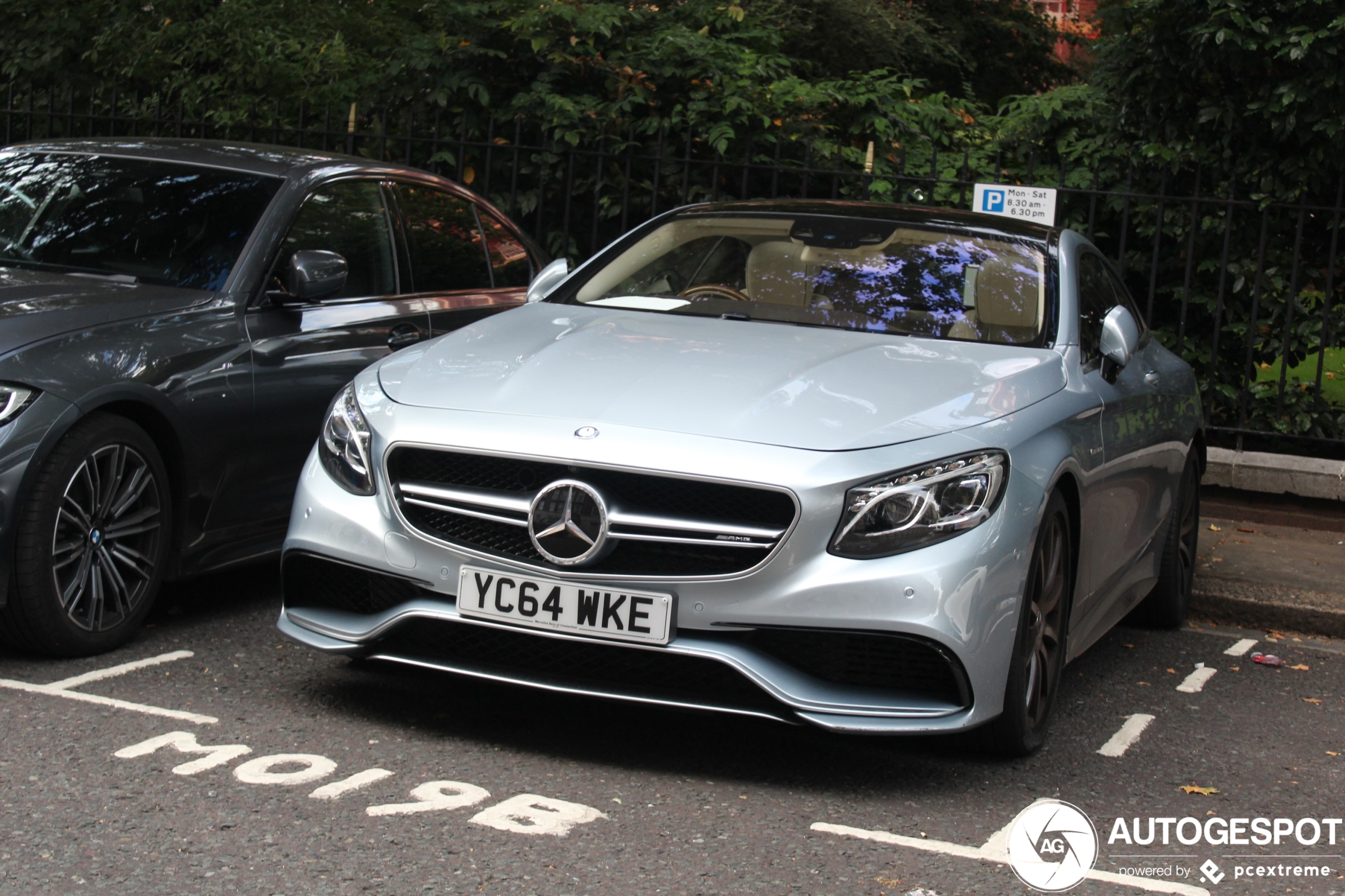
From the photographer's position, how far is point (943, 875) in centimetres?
352

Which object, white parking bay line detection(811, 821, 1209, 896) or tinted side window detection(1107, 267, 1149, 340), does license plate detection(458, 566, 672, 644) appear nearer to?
white parking bay line detection(811, 821, 1209, 896)

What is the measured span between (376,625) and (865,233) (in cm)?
229

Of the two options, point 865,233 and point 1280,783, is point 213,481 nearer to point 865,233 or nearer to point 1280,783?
point 865,233

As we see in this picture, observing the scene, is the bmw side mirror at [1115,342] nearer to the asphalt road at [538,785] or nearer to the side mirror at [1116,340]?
the side mirror at [1116,340]

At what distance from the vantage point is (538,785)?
395cm

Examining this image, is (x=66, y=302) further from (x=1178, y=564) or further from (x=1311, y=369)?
(x=1311, y=369)

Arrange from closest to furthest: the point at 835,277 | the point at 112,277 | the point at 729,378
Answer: the point at 729,378 < the point at 835,277 < the point at 112,277

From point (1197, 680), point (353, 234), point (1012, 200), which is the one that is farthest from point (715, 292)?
point (1012, 200)

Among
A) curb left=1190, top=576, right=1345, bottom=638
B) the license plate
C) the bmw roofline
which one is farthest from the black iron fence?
the license plate

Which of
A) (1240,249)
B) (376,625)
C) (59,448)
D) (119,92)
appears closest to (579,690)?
(376,625)

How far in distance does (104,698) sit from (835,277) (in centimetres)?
264

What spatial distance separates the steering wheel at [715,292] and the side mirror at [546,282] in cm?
49

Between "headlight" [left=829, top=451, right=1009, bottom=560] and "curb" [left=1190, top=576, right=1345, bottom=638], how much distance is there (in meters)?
3.24

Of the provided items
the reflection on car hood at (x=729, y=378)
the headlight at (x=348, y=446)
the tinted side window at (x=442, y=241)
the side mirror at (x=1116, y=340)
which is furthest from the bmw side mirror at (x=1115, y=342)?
the tinted side window at (x=442, y=241)
